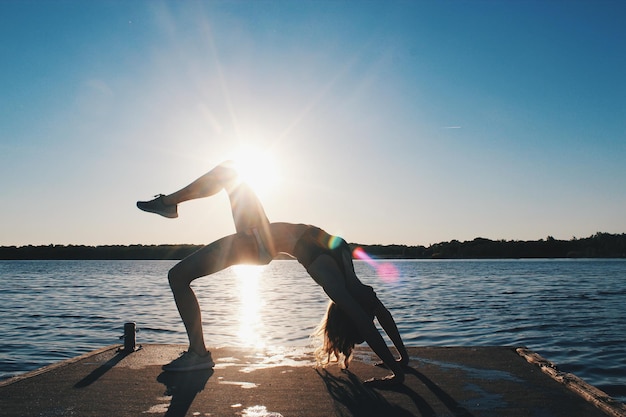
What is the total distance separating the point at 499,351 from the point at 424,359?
129 cm

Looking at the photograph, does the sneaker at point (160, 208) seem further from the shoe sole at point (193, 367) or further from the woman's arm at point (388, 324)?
the woman's arm at point (388, 324)

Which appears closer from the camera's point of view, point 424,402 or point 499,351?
point 424,402

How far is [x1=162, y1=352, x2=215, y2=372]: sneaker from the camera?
21.3ft

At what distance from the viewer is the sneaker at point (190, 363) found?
648 centimetres

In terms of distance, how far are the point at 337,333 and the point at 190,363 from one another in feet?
5.76

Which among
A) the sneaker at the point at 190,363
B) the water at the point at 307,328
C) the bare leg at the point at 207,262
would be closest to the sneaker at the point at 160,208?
the bare leg at the point at 207,262

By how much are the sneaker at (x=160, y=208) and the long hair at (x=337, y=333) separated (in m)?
2.05

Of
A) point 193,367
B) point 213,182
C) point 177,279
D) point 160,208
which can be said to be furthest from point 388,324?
point 160,208

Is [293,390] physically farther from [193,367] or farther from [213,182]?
[213,182]

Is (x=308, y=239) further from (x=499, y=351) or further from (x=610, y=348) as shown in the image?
(x=610, y=348)

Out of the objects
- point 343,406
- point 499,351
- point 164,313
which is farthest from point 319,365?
point 164,313

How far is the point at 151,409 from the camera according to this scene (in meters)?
4.83

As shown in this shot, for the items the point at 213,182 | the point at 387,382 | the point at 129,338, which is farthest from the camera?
the point at 129,338

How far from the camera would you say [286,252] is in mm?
6195
